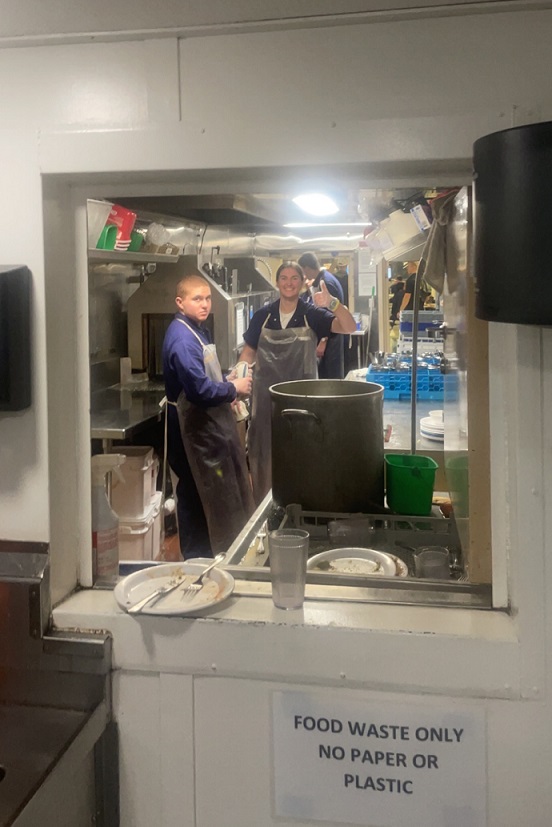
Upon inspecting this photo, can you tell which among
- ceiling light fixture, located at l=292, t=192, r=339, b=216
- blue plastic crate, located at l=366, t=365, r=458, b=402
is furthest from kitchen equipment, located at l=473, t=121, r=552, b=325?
blue plastic crate, located at l=366, t=365, r=458, b=402

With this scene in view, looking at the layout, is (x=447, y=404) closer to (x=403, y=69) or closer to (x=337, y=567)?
(x=337, y=567)

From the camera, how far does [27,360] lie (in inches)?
46.9

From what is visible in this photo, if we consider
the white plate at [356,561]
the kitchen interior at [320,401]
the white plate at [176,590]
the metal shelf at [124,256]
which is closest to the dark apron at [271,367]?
the kitchen interior at [320,401]

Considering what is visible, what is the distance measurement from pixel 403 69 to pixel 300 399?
0.84 m

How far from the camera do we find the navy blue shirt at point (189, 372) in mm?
3211

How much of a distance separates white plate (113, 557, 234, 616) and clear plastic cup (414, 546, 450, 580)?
1.39ft

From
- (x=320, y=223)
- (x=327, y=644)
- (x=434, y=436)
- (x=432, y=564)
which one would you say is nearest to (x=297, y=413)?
(x=432, y=564)

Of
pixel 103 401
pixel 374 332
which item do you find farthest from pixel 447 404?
pixel 374 332

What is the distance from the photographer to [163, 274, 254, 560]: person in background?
325cm

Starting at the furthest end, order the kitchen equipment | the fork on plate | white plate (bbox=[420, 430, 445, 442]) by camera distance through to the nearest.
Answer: white plate (bbox=[420, 430, 445, 442]) < the fork on plate < the kitchen equipment

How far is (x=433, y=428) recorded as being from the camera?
2.68m

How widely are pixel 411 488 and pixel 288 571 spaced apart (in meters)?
0.73

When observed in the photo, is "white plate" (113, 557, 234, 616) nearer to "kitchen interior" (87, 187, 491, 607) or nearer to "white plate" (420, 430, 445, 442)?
"kitchen interior" (87, 187, 491, 607)

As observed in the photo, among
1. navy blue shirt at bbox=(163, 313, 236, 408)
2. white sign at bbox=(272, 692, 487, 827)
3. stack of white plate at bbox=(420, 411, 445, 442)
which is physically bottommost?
white sign at bbox=(272, 692, 487, 827)
